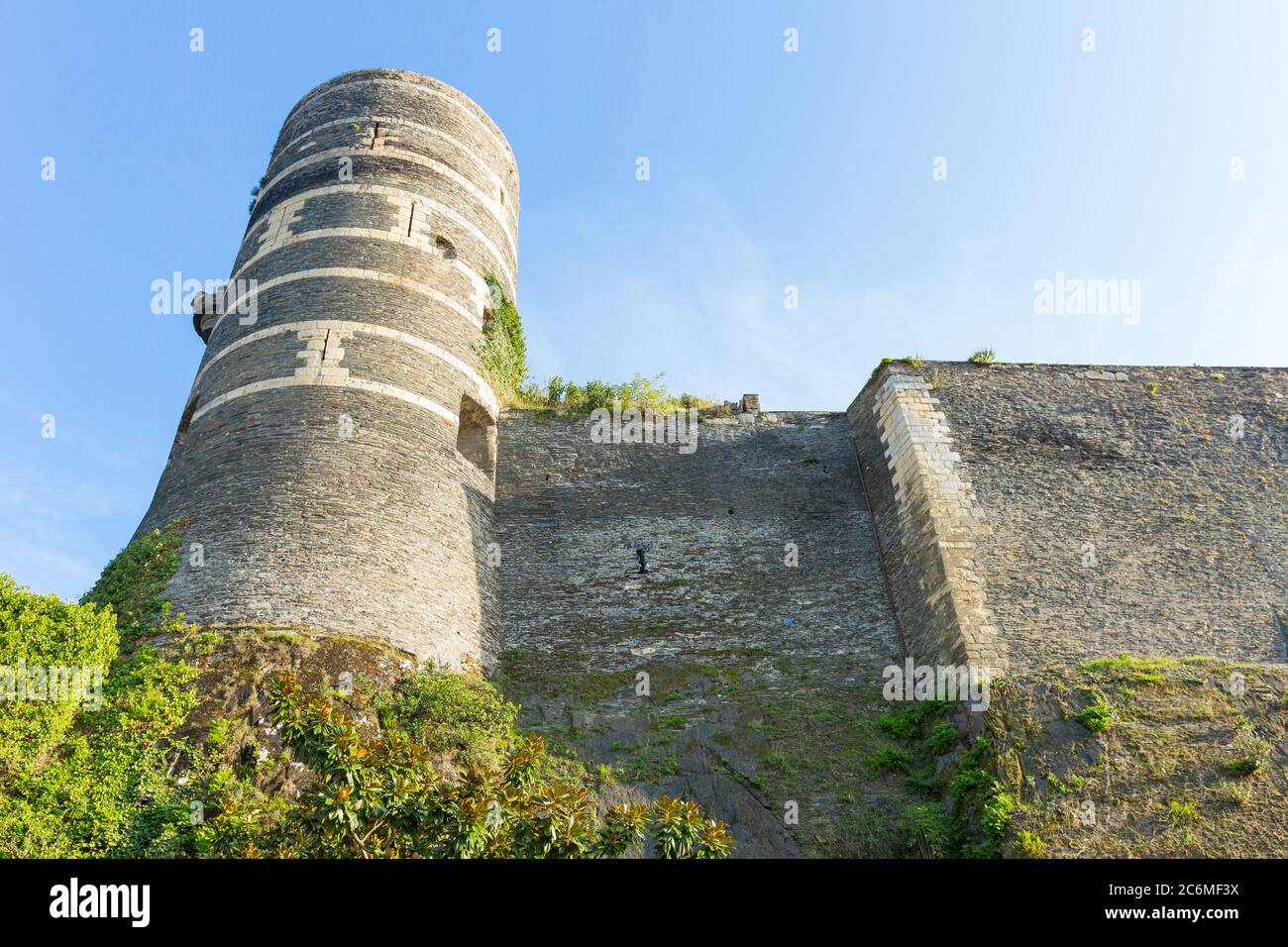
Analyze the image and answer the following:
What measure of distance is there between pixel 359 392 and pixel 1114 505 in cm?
1126

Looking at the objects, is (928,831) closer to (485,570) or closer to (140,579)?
(485,570)

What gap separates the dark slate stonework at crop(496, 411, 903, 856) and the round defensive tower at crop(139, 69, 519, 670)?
33.4 inches

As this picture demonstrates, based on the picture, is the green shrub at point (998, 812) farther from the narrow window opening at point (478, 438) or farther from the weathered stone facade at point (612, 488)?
the narrow window opening at point (478, 438)

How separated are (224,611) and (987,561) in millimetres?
9911

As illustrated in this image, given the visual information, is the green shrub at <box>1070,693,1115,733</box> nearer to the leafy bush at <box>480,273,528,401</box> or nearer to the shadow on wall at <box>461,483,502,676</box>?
the shadow on wall at <box>461,483,502,676</box>

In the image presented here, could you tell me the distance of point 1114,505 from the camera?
15953 mm

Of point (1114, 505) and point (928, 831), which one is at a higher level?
point (1114, 505)

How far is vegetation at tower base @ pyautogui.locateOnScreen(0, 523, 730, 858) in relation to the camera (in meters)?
8.00

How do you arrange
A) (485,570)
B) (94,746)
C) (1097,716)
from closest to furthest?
(94,746) → (1097,716) → (485,570)

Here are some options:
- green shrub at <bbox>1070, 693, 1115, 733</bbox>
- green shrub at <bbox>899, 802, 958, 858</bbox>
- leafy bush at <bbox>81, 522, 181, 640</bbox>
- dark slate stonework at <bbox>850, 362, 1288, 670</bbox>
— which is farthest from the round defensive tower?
green shrub at <bbox>1070, 693, 1115, 733</bbox>

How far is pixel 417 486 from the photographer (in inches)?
553

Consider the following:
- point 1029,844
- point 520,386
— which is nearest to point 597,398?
point 520,386

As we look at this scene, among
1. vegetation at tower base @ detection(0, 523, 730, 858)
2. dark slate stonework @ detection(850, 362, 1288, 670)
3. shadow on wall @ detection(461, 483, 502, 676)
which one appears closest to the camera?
vegetation at tower base @ detection(0, 523, 730, 858)

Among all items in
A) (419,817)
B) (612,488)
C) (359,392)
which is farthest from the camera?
(612,488)
